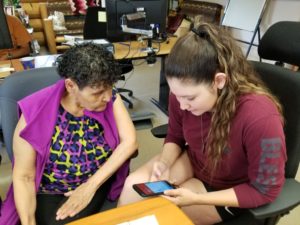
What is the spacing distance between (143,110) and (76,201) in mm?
1917

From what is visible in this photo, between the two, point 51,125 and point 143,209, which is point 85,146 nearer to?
point 51,125

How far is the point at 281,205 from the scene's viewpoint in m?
0.93

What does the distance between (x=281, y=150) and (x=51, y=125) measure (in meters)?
0.83

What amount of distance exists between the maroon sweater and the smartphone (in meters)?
0.23

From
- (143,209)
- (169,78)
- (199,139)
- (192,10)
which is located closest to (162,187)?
(143,209)

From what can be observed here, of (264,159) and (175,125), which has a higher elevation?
(264,159)

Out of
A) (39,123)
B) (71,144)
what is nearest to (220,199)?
(71,144)

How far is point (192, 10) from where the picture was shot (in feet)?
14.5

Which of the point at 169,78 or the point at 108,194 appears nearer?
the point at 169,78

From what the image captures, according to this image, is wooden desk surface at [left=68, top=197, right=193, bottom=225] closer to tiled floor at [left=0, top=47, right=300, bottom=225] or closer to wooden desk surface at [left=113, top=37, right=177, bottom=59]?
tiled floor at [left=0, top=47, right=300, bottom=225]

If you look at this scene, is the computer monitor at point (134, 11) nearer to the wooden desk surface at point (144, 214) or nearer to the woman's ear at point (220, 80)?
the woman's ear at point (220, 80)

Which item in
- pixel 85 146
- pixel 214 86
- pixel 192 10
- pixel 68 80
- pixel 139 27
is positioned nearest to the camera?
pixel 214 86

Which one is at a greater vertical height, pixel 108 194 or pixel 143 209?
pixel 143 209

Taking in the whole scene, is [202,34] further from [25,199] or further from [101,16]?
[101,16]
